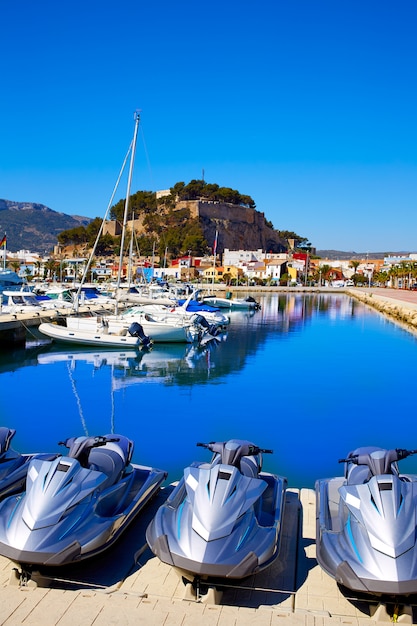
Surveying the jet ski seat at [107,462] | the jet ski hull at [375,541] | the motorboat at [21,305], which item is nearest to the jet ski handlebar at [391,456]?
the jet ski hull at [375,541]

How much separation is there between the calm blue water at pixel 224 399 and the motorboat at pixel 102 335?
70 centimetres

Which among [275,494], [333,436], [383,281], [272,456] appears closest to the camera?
[275,494]

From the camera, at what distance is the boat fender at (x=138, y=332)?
1161 inches

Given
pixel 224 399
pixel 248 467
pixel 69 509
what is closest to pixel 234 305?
pixel 224 399

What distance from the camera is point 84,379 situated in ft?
75.0

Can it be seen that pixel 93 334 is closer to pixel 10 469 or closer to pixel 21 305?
pixel 21 305

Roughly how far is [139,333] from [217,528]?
78.2 ft

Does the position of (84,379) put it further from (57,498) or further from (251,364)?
(57,498)

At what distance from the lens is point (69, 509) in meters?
6.39

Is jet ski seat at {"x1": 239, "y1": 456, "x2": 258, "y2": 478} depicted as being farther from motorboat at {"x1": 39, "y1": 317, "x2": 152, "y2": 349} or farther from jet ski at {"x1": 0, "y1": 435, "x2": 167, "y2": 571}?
motorboat at {"x1": 39, "y1": 317, "x2": 152, "y2": 349}

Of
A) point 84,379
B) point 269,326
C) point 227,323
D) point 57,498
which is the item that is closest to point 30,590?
point 57,498

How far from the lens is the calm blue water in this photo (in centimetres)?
1420

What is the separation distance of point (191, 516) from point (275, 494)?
6.15 ft

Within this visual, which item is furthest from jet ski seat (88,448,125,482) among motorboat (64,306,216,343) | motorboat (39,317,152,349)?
motorboat (64,306,216,343)
